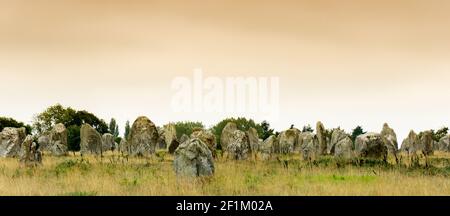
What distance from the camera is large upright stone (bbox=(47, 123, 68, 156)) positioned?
48.0m

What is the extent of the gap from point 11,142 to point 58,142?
14.6ft

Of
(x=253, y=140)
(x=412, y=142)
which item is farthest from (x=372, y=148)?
(x=412, y=142)

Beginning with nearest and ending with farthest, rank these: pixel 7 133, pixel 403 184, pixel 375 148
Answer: pixel 403 184 < pixel 375 148 < pixel 7 133

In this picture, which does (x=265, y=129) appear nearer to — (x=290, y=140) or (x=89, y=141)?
(x=290, y=140)

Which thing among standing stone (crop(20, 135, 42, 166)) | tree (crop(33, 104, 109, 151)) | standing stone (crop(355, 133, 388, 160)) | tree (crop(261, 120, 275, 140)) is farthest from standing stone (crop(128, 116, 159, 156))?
tree (crop(261, 120, 275, 140))

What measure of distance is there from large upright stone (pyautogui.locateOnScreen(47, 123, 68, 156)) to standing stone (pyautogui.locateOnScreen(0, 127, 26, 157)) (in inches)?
Answer: 111

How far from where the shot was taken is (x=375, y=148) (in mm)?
37656

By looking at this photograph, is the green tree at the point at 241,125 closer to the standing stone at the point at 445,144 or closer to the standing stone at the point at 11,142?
the standing stone at the point at 445,144

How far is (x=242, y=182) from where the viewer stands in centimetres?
2200
